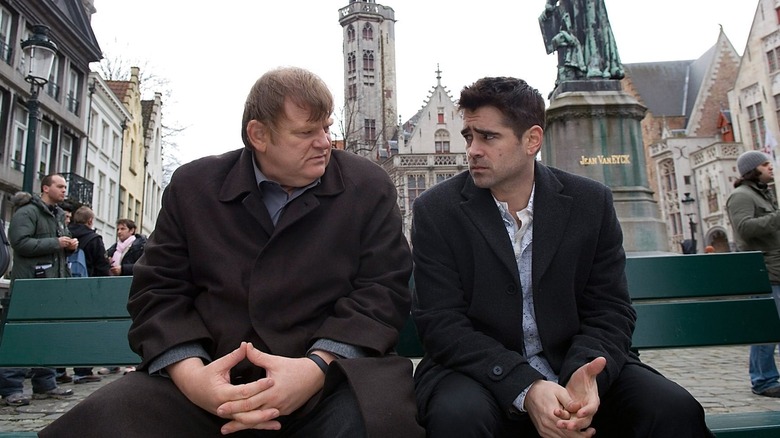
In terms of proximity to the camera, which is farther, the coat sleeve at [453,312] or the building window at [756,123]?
the building window at [756,123]

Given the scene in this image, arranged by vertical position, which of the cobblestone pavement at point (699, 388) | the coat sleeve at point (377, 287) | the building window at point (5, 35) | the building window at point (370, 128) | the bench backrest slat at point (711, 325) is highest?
the building window at point (370, 128)

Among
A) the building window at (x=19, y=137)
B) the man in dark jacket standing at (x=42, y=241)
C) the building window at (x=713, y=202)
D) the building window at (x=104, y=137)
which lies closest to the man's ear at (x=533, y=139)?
the man in dark jacket standing at (x=42, y=241)

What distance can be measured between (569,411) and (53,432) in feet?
5.46

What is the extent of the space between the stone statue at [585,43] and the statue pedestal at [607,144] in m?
0.56

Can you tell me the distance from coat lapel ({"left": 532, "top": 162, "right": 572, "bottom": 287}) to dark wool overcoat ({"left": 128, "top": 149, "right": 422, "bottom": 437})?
549 millimetres

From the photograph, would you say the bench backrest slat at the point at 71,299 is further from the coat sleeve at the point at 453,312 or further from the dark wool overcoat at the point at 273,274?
the coat sleeve at the point at 453,312

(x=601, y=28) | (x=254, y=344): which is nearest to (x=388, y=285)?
(x=254, y=344)

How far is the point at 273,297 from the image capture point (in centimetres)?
216

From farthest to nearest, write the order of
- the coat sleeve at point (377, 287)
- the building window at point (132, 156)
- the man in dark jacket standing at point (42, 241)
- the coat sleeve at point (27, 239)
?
the building window at point (132, 156) < the coat sleeve at point (27, 239) < the man in dark jacket standing at point (42, 241) < the coat sleeve at point (377, 287)

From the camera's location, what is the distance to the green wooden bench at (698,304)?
108 inches

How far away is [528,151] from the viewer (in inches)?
107

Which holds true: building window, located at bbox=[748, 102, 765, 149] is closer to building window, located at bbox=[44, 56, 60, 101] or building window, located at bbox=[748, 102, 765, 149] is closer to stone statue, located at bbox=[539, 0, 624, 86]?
stone statue, located at bbox=[539, 0, 624, 86]

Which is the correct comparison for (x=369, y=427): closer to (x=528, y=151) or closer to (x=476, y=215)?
(x=476, y=215)

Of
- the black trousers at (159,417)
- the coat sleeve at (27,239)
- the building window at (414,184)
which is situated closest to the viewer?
the black trousers at (159,417)
